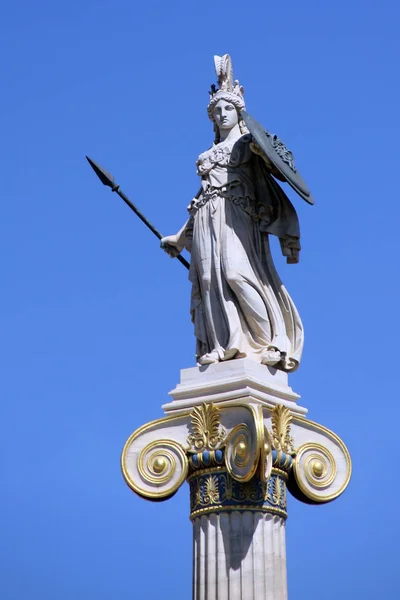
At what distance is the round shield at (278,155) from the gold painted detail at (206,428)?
10.5 ft

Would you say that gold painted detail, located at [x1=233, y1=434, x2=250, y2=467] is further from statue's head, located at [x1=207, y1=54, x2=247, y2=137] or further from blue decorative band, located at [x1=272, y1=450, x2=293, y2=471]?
statue's head, located at [x1=207, y1=54, x2=247, y2=137]

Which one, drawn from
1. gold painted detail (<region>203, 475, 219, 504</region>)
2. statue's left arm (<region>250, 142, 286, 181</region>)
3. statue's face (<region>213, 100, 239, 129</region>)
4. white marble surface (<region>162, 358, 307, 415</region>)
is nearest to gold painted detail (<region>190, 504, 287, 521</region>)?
gold painted detail (<region>203, 475, 219, 504</region>)

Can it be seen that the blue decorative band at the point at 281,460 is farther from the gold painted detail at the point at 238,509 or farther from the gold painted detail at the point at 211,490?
the gold painted detail at the point at 211,490

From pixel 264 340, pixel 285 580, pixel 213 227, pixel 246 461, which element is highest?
pixel 213 227

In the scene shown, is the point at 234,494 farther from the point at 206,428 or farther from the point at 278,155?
the point at 278,155

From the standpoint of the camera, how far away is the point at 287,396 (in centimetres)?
2045

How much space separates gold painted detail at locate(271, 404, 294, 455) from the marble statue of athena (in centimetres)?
79

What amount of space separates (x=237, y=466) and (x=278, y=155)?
4.48m

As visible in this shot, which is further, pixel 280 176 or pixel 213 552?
pixel 280 176

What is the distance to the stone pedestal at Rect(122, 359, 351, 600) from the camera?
1922 cm

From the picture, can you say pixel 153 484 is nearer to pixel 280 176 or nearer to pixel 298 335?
pixel 298 335

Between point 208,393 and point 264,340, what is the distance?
1180mm

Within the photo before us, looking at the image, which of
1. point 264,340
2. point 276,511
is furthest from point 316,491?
point 264,340

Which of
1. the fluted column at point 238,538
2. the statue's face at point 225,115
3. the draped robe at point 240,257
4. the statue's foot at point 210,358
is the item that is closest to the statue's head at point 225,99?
the statue's face at point 225,115
